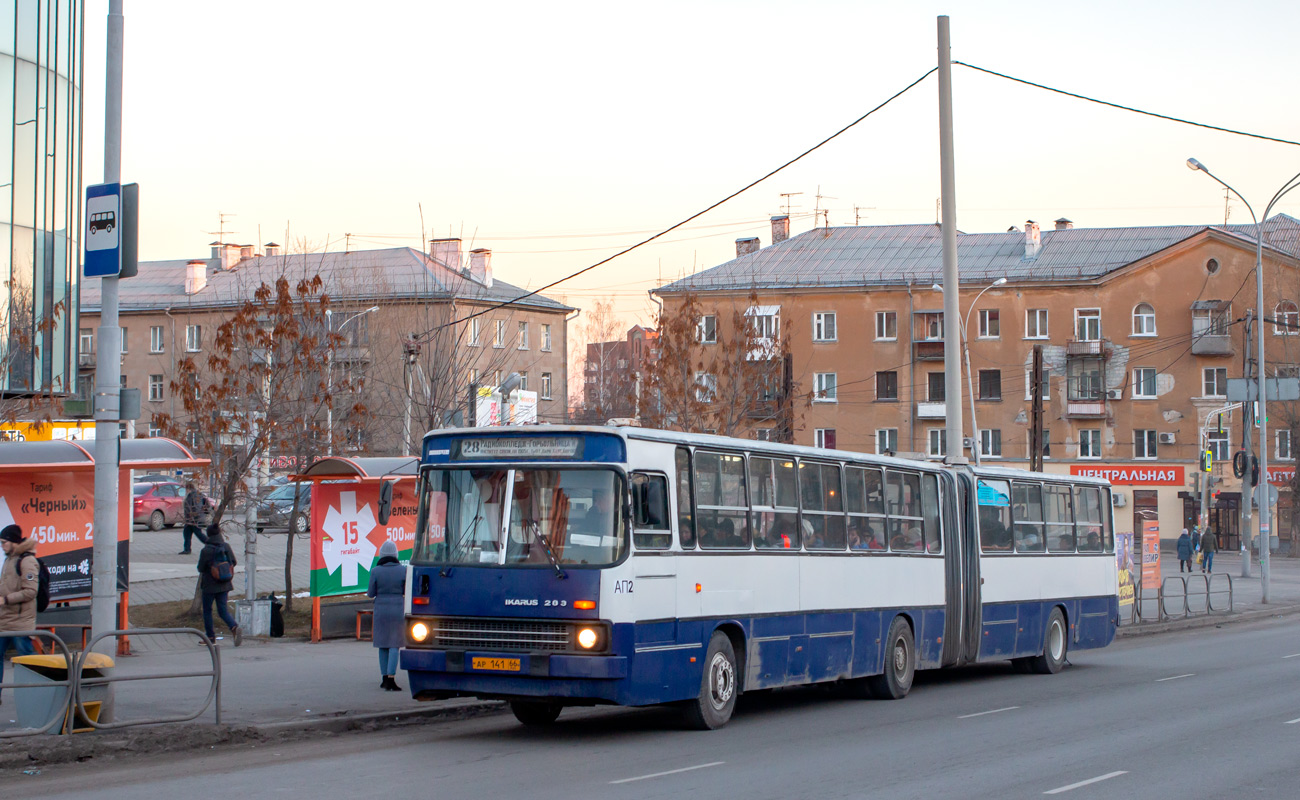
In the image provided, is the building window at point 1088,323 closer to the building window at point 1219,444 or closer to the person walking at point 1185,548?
the building window at point 1219,444

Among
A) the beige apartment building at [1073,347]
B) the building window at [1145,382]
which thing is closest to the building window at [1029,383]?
the beige apartment building at [1073,347]

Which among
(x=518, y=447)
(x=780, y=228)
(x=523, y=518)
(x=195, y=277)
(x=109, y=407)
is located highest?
(x=780, y=228)

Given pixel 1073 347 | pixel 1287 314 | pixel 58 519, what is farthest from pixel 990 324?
pixel 58 519

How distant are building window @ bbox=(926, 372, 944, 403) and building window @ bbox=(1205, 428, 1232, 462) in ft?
41.0

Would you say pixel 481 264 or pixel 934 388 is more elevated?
pixel 481 264

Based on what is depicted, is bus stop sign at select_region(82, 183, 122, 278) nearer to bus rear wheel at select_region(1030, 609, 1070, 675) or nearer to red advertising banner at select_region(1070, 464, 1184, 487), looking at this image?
bus rear wheel at select_region(1030, 609, 1070, 675)

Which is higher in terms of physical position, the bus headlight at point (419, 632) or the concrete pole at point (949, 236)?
the concrete pole at point (949, 236)

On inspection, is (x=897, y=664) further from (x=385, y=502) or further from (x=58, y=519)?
(x=58, y=519)

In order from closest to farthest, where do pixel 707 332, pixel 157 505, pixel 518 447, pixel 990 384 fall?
pixel 518 447
pixel 707 332
pixel 157 505
pixel 990 384

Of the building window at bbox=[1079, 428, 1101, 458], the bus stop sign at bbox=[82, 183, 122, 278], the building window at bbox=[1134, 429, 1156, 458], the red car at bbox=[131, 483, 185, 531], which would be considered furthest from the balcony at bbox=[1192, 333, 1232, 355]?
the bus stop sign at bbox=[82, 183, 122, 278]

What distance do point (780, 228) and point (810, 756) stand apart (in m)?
66.5

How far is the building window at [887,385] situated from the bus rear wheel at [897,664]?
170 feet

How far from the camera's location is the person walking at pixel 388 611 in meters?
14.6

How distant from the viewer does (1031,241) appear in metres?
68.5
